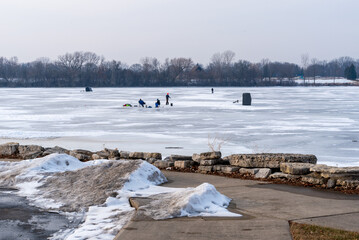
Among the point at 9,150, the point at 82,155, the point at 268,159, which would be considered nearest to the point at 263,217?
the point at 268,159

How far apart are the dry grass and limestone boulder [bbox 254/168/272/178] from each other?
3.49 meters

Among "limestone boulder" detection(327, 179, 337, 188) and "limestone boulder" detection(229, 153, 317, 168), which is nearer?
"limestone boulder" detection(327, 179, 337, 188)

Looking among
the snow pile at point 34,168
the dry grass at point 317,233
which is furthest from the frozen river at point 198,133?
the dry grass at point 317,233

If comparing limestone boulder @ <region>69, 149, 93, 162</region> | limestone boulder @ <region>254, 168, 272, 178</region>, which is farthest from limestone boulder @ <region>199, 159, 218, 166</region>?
limestone boulder @ <region>69, 149, 93, 162</region>

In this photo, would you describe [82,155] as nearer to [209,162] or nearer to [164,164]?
[164,164]

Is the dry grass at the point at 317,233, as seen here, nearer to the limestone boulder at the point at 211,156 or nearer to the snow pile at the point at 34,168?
the limestone boulder at the point at 211,156

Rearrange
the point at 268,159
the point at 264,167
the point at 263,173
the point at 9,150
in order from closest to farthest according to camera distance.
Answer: the point at 263,173 → the point at 268,159 → the point at 264,167 → the point at 9,150

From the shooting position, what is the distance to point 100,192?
26.5 ft

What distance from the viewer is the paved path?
19.0 ft

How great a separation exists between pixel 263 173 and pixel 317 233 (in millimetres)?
3901

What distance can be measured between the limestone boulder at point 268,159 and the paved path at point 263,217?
101 cm

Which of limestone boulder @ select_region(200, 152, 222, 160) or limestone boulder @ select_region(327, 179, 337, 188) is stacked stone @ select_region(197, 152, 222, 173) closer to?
limestone boulder @ select_region(200, 152, 222, 160)

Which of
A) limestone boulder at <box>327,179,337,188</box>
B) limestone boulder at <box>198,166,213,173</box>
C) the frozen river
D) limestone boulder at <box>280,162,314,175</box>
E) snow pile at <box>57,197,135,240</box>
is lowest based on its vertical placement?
the frozen river

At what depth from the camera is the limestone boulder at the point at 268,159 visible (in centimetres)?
977
